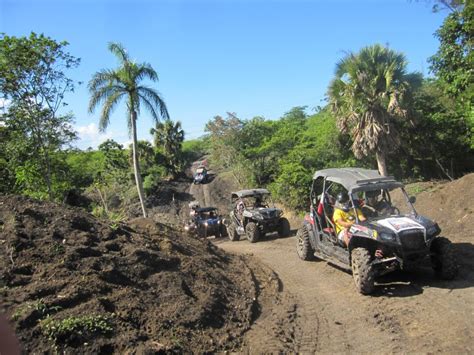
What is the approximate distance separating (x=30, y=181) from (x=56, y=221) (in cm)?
1408

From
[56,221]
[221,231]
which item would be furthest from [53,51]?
[56,221]

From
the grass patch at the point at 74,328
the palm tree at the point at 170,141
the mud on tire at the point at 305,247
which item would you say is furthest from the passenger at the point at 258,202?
the palm tree at the point at 170,141

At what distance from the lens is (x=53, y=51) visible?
1969cm

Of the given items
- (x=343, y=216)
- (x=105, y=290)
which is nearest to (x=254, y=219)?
(x=343, y=216)

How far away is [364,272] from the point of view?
7.10 m

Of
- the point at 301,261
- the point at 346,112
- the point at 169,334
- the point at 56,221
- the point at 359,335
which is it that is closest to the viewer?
the point at 169,334

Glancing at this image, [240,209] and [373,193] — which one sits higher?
[240,209]

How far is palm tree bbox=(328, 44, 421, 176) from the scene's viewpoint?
1770 cm

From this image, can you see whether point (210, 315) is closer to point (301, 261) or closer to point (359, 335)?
point (359, 335)

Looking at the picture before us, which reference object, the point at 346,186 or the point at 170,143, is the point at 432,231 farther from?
the point at 170,143

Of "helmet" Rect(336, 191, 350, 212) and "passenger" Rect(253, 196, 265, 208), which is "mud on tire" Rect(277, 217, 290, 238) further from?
"helmet" Rect(336, 191, 350, 212)

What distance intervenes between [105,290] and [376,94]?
49.9ft

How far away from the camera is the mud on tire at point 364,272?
7059 millimetres

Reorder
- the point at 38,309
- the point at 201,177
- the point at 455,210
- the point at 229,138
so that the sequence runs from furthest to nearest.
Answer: the point at 201,177
the point at 229,138
the point at 455,210
the point at 38,309
